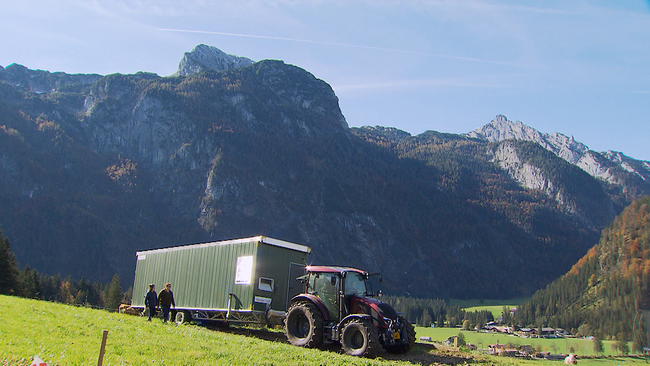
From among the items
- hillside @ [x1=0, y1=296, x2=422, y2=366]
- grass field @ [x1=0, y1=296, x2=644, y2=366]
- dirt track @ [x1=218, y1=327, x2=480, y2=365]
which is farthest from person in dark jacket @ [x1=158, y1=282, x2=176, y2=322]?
dirt track @ [x1=218, y1=327, x2=480, y2=365]

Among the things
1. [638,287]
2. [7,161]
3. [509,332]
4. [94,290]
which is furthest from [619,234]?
[7,161]

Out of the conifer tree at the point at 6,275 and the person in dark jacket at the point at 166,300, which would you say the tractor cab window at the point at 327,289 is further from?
the conifer tree at the point at 6,275

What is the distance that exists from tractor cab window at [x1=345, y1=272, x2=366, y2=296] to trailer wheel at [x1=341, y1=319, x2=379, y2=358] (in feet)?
4.46

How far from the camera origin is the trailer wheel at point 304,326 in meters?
14.2

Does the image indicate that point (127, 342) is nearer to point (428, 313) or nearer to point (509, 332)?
point (509, 332)

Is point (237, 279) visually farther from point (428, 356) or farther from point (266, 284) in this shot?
point (428, 356)

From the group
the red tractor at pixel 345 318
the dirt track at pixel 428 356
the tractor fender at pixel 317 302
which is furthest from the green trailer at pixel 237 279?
the tractor fender at pixel 317 302

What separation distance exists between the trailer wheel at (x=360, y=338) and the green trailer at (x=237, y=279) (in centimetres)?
488

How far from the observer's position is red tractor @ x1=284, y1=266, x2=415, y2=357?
1349 cm

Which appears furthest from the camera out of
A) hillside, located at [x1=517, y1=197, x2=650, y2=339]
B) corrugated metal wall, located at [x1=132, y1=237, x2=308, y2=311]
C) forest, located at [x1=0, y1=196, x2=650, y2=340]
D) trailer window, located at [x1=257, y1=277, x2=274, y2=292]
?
hillside, located at [x1=517, y1=197, x2=650, y2=339]

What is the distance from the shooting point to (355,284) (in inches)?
591

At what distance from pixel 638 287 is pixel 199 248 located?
117m

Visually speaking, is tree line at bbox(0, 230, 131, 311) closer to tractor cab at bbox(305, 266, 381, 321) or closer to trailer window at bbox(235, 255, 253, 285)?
trailer window at bbox(235, 255, 253, 285)

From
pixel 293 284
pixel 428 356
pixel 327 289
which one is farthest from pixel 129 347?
pixel 428 356
